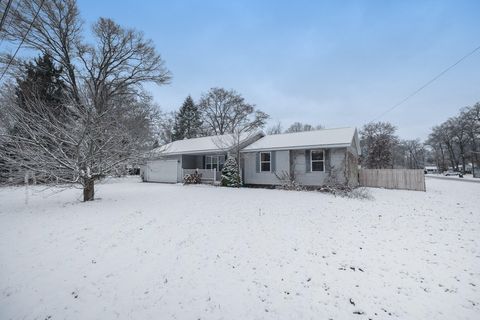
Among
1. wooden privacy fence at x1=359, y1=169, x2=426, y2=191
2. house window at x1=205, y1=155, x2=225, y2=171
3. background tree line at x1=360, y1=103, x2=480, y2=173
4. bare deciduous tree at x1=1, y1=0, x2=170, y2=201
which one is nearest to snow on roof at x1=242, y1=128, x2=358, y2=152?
house window at x1=205, y1=155, x2=225, y2=171

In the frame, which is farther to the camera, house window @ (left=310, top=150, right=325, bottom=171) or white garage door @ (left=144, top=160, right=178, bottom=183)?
white garage door @ (left=144, top=160, right=178, bottom=183)

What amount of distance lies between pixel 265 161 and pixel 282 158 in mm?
1405

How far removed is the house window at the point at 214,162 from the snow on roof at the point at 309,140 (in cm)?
299

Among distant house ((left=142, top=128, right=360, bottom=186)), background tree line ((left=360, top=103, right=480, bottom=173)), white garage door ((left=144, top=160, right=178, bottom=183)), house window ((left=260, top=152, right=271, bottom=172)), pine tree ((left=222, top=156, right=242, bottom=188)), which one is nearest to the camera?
distant house ((left=142, top=128, right=360, bottom=186))

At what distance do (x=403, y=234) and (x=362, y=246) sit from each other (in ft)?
5.40

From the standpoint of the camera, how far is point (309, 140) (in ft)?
51.0

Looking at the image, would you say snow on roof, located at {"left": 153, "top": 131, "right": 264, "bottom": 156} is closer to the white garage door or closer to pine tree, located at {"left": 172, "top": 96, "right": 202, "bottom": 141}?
the white garage door

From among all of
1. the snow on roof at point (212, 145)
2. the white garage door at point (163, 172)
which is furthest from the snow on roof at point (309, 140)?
the white garage door at point (163, 172)

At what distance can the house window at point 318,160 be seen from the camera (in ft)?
48.3

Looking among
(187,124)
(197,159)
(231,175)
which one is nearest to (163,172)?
(197,159)

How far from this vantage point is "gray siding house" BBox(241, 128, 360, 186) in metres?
14.1

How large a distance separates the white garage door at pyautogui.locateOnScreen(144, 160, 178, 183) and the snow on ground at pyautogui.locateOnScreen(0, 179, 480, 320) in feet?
42.5

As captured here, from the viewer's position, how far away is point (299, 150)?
15.4m

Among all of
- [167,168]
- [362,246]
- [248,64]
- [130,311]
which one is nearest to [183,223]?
[130,311]
